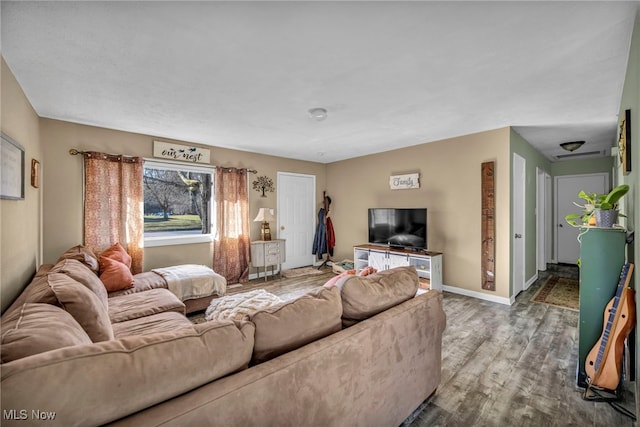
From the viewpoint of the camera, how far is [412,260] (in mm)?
4191

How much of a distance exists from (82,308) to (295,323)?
3.82ft

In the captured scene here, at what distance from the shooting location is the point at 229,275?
4.64 meters

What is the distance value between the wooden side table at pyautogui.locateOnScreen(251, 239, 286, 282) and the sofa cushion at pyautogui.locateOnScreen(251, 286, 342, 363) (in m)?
3.51

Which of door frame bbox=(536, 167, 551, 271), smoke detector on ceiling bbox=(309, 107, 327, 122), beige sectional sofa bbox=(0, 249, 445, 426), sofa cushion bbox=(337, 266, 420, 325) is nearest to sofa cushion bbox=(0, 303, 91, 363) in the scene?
beige sectional sofa bbox=(0, 249, 445, 426)

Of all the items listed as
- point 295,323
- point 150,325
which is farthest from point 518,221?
point 150,325

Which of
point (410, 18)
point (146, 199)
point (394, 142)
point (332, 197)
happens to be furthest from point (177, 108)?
point (332, 197)

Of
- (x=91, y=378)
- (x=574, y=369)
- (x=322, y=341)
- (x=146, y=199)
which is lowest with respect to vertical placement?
(x=574, y=369)

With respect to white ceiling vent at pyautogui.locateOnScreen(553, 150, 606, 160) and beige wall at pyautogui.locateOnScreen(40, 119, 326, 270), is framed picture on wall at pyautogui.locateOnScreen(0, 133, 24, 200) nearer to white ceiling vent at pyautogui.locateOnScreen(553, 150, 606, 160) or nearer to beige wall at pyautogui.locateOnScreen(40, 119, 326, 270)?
beige wall at pyautogui.locateOnScreen(40, 119, 326, 270)

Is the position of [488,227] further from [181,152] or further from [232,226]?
[181,152]

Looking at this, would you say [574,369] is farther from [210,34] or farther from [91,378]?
[210,34]

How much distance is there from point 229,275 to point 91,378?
404 centimetres

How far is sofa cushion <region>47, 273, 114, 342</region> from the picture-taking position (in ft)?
4.69

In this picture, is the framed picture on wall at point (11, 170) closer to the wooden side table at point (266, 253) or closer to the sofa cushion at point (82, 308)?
the sofa cushion at point (82, 308)

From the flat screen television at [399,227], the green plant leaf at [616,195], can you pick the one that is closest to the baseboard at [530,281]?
the flat screen television at [399,227]
